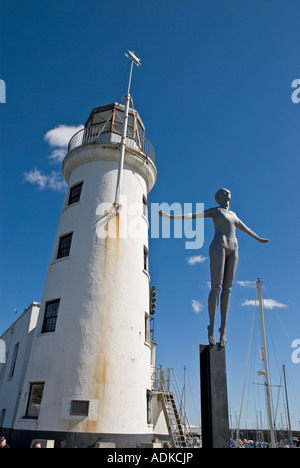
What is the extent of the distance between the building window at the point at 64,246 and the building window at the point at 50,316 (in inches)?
108

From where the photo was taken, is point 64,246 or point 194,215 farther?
point 64,246

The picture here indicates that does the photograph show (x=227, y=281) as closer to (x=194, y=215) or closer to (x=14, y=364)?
(x=194, y=215)

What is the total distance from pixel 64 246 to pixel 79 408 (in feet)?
28.0

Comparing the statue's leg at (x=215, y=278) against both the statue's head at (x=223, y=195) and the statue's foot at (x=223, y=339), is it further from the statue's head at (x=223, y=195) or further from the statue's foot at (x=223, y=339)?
the statue's head at (x=223, y=195)

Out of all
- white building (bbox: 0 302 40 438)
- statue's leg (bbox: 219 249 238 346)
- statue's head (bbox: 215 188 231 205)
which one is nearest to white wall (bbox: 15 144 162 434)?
white building (bbox: 0 302 40 438)

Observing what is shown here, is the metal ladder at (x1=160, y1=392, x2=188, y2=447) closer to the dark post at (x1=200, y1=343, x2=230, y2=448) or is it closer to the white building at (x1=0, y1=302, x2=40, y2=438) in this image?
the white building at (x1=0, y1=302, x2=40, y2=438)

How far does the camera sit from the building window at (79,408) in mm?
14938

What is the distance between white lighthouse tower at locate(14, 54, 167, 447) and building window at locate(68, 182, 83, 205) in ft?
0.27

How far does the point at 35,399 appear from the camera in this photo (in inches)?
642

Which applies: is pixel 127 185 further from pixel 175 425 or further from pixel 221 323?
pixel 175 425

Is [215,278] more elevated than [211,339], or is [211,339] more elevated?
[215,278]

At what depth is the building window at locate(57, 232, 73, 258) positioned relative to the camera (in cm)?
1955

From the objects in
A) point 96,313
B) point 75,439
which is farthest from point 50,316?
point 75,439

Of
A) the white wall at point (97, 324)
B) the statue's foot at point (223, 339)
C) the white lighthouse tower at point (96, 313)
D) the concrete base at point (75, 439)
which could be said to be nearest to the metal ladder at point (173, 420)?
the white lighthouse tower at point (96, 313)
